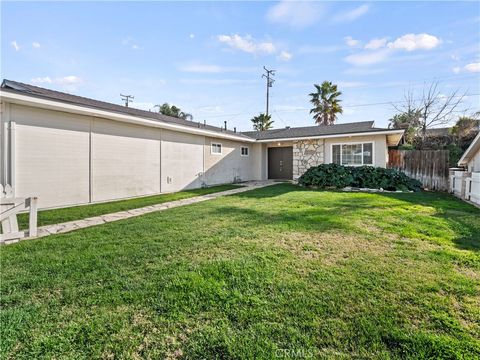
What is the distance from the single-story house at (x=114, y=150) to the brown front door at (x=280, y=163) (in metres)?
0.78

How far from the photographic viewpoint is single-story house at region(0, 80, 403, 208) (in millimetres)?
6134

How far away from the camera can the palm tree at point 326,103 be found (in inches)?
949

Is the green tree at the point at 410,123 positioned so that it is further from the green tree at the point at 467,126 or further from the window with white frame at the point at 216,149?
the window with white frame at the point at 216,149

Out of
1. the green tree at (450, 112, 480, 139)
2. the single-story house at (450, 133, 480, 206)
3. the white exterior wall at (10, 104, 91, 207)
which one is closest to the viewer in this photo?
the white exterior wall at (10, 104, 91, 207)

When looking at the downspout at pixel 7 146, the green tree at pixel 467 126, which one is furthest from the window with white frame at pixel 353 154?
the downspout at pixel 7 146

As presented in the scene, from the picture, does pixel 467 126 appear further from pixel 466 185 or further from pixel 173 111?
pixel 173 111

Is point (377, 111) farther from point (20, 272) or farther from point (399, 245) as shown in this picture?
point (20, 272)

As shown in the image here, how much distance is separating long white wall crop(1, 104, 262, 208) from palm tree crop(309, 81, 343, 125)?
1681cm

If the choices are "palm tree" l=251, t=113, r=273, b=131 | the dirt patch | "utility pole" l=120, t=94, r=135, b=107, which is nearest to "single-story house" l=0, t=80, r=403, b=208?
the dirt patch

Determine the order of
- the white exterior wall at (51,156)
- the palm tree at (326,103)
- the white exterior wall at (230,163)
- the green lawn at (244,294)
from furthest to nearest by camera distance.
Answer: the palm tree at (326,103)
the white exterior wall at (230,163)
the white exterior wall at (51,156)
the green lawn at (244,294)

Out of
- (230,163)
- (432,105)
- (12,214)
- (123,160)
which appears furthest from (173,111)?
(12,214)

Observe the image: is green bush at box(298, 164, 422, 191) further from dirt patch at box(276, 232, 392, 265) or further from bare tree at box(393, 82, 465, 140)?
bare tree at box(393, 82, 465, 140)

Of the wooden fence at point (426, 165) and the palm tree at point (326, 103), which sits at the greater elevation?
the palm tree at point (326, 103)

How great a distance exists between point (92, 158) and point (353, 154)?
446 inches
